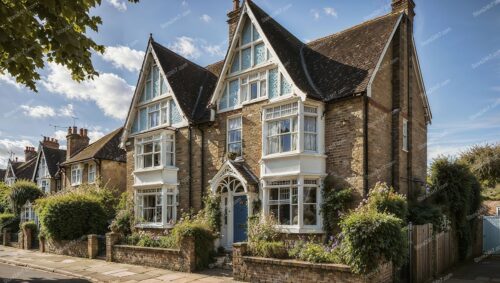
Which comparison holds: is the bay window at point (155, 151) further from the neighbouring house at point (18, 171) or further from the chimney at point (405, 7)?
the neighbouring house at point (18, 171)

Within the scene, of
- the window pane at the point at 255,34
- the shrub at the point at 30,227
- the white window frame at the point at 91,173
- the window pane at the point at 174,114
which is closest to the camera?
the window pane at the point at 255,34

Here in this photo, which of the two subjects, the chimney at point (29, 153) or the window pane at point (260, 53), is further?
the chimney at point (29, 153)

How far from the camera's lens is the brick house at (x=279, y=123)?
15398 millimetres

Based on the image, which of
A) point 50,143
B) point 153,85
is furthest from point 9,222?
point 153,85

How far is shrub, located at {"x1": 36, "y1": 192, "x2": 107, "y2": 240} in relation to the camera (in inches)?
860

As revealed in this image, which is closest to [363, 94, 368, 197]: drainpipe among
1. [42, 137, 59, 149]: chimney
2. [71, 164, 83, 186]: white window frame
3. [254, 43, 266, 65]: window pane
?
[254, 43, 266, 65]: window pane

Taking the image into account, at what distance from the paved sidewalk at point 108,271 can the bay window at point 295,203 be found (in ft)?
10.2

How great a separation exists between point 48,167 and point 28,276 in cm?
2495

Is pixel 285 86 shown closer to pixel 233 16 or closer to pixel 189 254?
pixel 233 16

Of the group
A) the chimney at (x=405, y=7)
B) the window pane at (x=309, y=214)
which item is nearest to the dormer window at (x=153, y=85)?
the window pane at (x=309, y=214)

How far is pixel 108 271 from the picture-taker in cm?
1577

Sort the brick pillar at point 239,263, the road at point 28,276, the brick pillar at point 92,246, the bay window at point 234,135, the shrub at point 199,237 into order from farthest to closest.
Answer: the brick pillar at point 92,246 < the bay window at point 234,135 < the shrub at point 199,237 < the road at point 28,276 < the brick pillar at point 239,263

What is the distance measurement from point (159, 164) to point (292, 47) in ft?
30.0

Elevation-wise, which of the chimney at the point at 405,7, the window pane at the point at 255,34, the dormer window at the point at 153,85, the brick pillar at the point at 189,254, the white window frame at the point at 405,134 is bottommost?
the brick pillar at the point at 189,254
